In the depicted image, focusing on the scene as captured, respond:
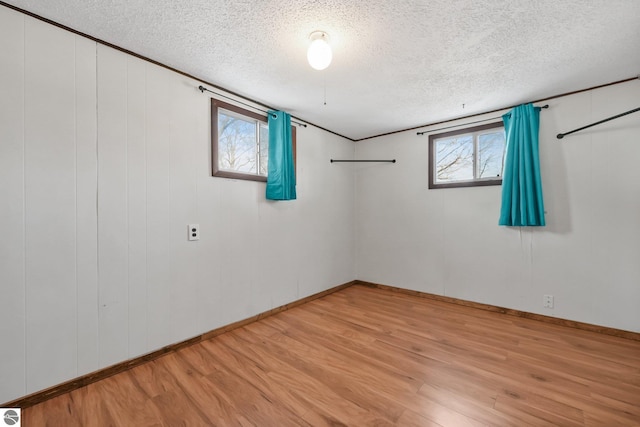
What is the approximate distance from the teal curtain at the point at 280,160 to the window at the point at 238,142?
8cm

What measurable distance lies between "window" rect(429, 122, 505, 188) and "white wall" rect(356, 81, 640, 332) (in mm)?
112

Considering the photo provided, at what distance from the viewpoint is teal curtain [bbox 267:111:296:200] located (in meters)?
2.82

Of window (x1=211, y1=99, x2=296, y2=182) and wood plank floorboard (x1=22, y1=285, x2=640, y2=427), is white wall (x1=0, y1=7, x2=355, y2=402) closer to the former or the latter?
window (x1=211, y1=99, x2=296, y2=182)

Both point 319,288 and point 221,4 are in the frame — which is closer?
point 221,4

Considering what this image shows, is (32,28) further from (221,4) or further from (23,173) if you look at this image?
(221,4)

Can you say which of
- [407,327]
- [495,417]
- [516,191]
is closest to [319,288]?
[407,327]

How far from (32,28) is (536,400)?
382 cm

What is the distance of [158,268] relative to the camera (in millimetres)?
2053

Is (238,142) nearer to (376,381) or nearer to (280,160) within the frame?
(280,160)

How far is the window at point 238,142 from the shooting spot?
2447mm

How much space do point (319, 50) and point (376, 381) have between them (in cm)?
225

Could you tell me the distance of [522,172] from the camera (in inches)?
107

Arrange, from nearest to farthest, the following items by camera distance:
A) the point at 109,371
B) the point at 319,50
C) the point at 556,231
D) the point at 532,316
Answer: the point at 319,50, the point at 109,371, the point at 556,231, the point at 532,316

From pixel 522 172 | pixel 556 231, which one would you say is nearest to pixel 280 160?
pixel 522 172
